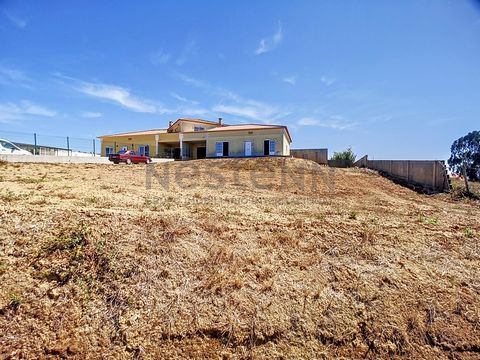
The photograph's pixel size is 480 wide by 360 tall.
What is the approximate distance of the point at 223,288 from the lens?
10.8 feet

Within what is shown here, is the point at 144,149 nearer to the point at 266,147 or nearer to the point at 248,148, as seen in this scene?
the point at 248,148

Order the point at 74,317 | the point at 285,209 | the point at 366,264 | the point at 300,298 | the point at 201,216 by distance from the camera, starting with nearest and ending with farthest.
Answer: the point at 74,317 < the point at 300,298 < the point at 366,264 < the point at 201,216 < the point at 285,209

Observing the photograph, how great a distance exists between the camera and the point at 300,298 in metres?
3.29

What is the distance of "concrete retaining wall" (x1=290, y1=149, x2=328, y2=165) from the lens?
2245 cm

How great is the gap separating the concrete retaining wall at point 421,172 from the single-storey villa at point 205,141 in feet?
30.8

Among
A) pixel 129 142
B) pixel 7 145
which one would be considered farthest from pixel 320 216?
pixel 129 142

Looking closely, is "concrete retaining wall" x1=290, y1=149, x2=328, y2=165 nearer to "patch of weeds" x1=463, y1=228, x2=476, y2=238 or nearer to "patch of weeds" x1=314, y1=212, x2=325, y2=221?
"patch of weeds" x1=463, y1=228, x2=476, y2=238

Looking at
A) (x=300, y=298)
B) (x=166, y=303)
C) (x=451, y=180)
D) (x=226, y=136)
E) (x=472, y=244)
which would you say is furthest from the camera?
(x=226, y=136)

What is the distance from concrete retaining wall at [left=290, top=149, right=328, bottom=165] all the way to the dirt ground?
17.7 metres

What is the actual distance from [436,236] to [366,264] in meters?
2.28

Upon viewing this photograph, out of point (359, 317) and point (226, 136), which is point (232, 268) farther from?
point (226, 136)

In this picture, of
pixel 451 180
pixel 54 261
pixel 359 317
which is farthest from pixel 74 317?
pixel 451 180

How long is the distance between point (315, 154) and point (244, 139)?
6687mm

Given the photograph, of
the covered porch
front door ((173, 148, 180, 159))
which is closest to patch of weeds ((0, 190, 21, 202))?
the covered porch
